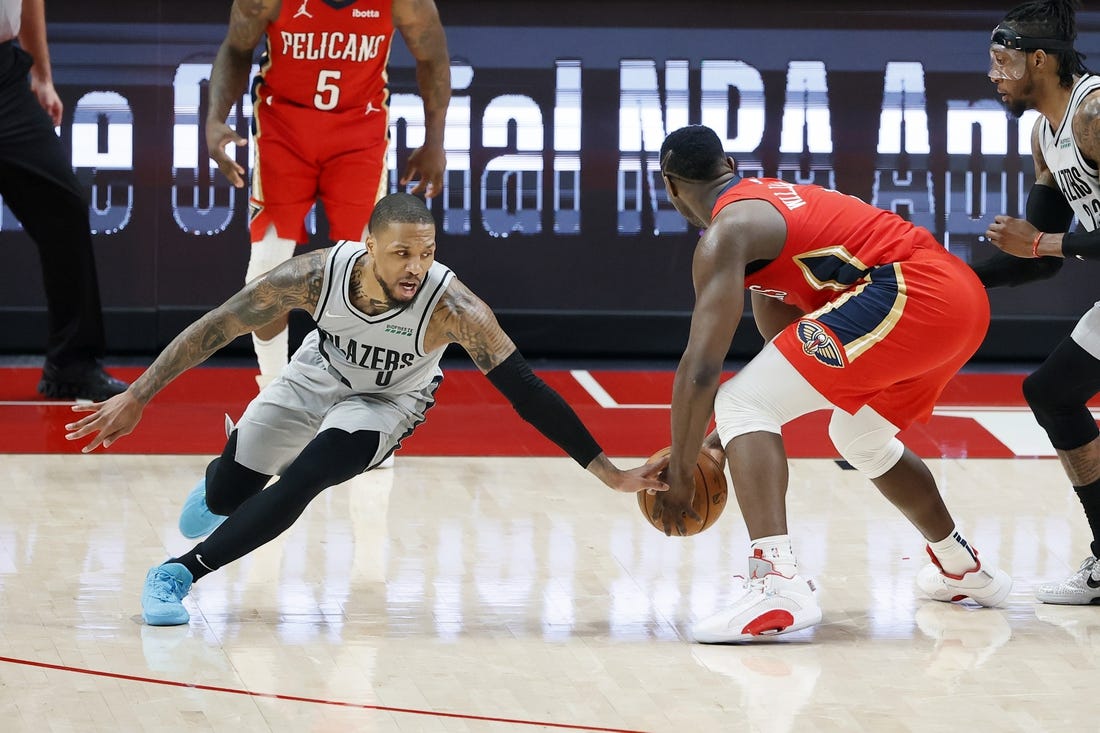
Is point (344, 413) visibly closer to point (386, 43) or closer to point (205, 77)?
point (386, 43)

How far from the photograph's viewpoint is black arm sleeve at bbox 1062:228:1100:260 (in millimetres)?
4820

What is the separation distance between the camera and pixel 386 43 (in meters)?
6.72

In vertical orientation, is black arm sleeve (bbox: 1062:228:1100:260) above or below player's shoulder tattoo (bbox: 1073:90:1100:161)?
below

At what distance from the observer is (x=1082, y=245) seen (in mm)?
4828

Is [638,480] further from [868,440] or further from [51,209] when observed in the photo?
[51,209]

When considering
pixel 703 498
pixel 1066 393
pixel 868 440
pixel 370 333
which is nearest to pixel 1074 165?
pixel 1066 393

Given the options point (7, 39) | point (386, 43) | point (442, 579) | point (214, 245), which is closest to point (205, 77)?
point (214, 245)

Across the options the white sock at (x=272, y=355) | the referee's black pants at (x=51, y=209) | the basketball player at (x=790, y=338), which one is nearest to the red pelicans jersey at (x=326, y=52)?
the white sock at (x=272, y=355)

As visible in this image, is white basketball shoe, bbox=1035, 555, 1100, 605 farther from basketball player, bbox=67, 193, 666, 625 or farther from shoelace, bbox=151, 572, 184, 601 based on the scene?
shoelace, bbox=151, 572, 184, 601

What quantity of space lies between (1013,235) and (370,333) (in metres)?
1.85

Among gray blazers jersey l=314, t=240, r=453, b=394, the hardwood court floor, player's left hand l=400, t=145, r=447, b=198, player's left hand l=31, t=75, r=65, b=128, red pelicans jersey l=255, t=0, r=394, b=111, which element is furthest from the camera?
player's left hand l=31, t=75, r=65, b=128

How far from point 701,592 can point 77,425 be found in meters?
1.87

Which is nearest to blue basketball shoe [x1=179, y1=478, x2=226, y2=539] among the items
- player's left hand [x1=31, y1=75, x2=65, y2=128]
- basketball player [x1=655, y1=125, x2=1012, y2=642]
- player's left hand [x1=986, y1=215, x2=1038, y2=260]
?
basketball player [x1=655, y1=125, x2=1012, y2=642]

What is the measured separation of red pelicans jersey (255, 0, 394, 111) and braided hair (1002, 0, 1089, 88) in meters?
2.61
